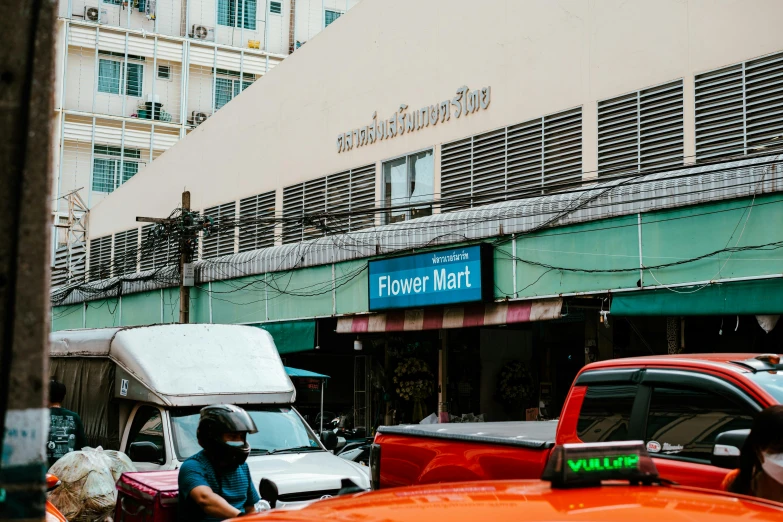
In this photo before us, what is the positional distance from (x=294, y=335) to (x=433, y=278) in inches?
191

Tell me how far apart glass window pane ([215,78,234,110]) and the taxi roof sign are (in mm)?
42462

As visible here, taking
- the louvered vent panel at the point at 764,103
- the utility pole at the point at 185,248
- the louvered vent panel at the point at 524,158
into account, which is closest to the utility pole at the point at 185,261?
the utility pole at the point at 185,248

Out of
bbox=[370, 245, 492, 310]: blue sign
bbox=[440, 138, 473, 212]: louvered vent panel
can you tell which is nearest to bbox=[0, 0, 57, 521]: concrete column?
bbox=[370, 245, 492, 310]: blue sign

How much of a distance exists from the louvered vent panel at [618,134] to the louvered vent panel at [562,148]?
50 cm

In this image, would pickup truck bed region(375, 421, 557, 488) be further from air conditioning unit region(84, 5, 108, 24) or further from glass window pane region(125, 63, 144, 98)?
air conditioning unit region(84, 5, 108, 24)

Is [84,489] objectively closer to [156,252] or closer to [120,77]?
[156,252]

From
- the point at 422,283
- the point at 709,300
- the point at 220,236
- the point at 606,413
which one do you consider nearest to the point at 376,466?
the point at 606,413

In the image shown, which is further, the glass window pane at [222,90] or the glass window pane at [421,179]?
the glass window pane at [222,90]

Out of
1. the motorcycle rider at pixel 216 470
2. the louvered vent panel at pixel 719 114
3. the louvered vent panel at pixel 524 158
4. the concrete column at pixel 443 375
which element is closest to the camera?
the motorcycle rider at pixel 216 470

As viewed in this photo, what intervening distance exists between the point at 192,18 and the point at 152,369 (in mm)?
35567

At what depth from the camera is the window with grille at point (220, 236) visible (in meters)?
25.4

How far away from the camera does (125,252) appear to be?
30641 mm

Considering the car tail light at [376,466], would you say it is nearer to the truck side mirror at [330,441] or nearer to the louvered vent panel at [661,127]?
the truck side mirror at [330,441]

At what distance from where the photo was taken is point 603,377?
6.54m
